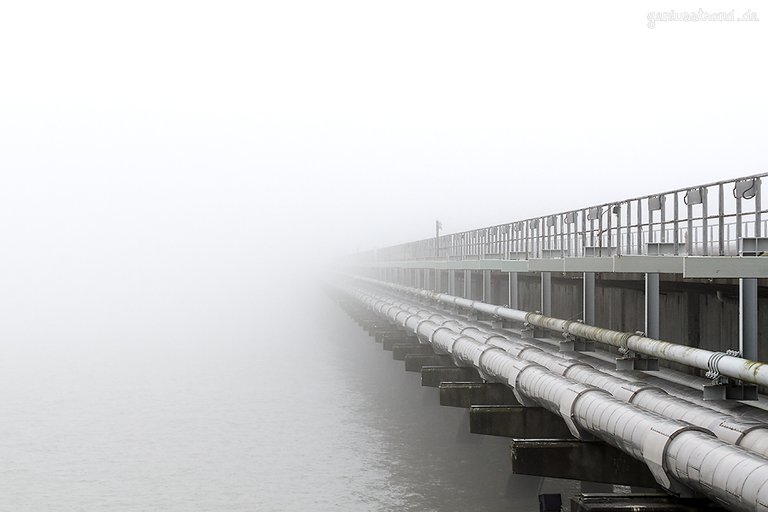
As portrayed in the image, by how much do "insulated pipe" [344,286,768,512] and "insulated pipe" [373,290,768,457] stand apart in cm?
35

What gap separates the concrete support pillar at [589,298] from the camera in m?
19.8

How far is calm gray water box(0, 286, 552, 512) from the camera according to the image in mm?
20188

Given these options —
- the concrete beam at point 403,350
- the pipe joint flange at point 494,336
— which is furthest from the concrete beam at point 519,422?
the concrete beam at point 403,350

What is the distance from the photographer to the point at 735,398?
12.6 meters

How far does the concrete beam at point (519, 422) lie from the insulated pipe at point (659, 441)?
37 centimetres

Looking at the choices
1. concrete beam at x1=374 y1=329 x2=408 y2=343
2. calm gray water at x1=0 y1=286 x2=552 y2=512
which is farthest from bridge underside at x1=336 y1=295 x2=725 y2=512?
concrete beam at x1=374 y1=329 x2=408 y2=343

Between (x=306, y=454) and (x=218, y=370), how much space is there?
1812cm

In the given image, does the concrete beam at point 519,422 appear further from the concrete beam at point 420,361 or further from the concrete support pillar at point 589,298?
the concrete beam at point 420,361

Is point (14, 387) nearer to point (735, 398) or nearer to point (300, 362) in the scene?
point (300, 362)

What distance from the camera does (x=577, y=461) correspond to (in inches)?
534

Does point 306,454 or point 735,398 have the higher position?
point 735,398

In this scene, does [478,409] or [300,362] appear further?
[300,362]

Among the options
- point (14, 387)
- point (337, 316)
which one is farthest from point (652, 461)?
point (337, 316)

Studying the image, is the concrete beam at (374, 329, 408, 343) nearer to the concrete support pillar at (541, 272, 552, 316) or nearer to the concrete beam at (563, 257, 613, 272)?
the concrete support pillar at (541, 272, 552, 316)
